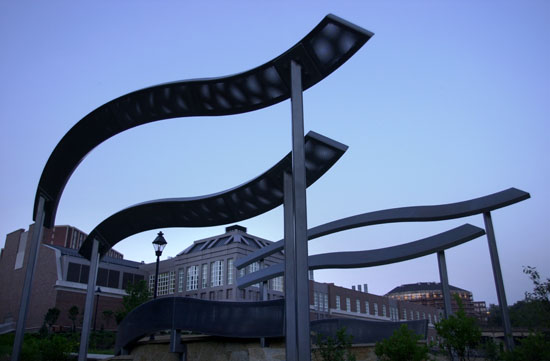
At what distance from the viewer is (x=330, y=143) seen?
34.1 ft

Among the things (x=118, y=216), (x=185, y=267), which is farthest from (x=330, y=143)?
(x=185, y=267)

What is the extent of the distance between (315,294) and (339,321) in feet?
169

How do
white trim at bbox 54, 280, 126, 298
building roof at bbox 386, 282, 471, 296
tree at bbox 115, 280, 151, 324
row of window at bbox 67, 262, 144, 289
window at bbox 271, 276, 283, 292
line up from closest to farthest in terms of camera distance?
tree at bbox 115, 280, 151, 324 < white trim at bbox 54, 280, 126, 298 < row of window at bbox 67, 262, 144, 289 < window at bbox 271, 276, 283, 292 < building roof at bbox 386, 282, 471, 296

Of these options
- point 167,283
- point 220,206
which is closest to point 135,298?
point 220,206

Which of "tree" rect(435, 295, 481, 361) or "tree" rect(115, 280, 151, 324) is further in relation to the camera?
"tree" rect(115, 280, 151, 324)

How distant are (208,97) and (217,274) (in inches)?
1819

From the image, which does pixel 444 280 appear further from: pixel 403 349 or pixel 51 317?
pixel 51 317

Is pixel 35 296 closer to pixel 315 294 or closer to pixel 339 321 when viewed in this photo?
pixel 315 294

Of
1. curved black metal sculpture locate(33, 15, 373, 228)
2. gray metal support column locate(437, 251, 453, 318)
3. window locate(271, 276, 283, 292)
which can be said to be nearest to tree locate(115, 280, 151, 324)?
curved black metal sculpture locate(33, 15, 373, 228)

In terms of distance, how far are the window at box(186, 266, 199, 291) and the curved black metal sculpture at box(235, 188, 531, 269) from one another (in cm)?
4449

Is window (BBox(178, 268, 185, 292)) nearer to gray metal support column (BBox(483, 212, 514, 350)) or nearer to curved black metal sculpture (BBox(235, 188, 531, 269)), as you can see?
curved black metal sculpture (BBox(235, 188, 531, 269))

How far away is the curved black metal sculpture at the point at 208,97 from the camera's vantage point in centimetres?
888

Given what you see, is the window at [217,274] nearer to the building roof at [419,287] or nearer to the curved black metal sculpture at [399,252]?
the curved black metal sculpture at [399,252]

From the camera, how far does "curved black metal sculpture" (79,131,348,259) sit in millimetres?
10958
